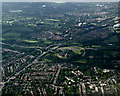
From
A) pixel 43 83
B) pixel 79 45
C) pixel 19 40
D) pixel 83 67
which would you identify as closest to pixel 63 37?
pixel 79 45

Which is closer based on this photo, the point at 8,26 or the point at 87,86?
the point at 87,86

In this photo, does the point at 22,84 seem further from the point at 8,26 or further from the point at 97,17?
the point at 97,17

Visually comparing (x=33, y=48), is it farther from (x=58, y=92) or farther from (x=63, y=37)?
(x=58, y=92)

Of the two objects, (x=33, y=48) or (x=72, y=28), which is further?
(x=72, y=28)

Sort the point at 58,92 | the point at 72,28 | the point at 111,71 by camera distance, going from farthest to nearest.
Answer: the point at 72,28, the point at 111,71, the point at 58,92

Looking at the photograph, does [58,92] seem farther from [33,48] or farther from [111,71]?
[33,48]

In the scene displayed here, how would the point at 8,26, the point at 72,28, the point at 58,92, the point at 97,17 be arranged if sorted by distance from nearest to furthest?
1. the point at 58,92
2. the point at 72,28
3. the point at 8,26
4. the point at 97,17

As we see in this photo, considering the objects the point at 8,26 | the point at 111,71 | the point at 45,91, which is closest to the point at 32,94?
the point at 45,91

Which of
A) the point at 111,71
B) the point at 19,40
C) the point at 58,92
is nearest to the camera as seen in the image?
the point at 58,92

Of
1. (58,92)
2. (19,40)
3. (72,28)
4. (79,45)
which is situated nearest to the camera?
(58,92)
